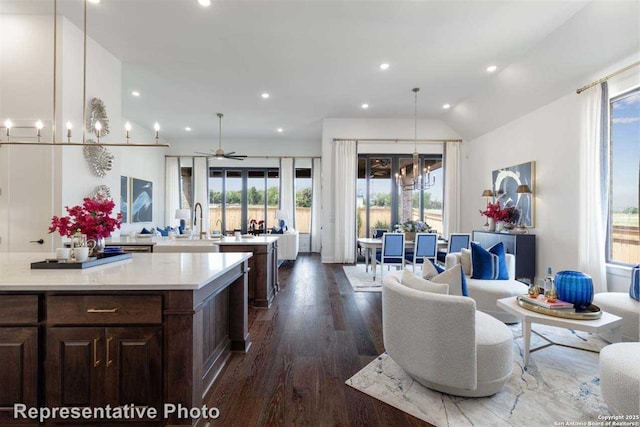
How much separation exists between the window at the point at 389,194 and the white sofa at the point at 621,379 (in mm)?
5914

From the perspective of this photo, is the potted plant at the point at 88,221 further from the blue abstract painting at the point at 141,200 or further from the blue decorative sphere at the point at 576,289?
the blue abstract painting at the point at 141,200

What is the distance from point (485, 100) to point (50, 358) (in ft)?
23.1

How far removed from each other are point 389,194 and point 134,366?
693cm

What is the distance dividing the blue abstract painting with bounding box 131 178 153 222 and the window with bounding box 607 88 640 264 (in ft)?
30.6

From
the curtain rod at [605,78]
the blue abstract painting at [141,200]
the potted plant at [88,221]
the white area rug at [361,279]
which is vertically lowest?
the white area rug at [361,279]

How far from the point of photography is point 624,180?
3637 millimetres

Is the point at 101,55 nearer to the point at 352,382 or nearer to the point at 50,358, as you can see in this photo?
the point at 50,358

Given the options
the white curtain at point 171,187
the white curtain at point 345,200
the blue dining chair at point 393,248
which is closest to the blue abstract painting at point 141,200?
the white curtain at point 171,187

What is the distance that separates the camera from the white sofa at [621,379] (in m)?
1.56

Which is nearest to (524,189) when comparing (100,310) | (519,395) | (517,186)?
(517,186)

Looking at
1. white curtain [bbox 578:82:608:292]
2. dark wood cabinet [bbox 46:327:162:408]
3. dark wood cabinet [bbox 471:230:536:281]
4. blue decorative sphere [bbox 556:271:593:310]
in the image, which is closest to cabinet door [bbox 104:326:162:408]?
dark wood cabinet [bbox 46:327:162:408]

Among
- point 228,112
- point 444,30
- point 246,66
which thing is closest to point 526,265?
point 444,30

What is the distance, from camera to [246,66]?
4641mm

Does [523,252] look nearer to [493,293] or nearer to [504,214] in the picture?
[504,214]
